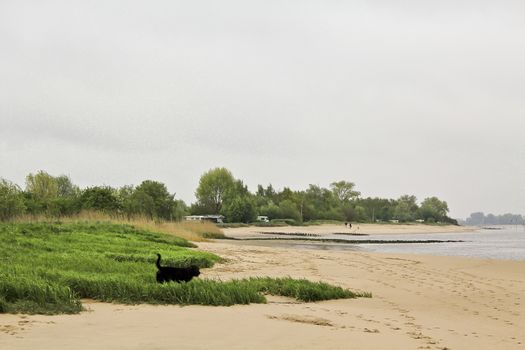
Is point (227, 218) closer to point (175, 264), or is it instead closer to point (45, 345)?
point (175, 264)

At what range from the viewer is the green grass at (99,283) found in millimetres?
10258

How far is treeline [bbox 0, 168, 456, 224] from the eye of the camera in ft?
172

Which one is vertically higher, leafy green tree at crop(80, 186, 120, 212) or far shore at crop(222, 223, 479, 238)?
leafy green tree at crop(80, 186, 120, 212)

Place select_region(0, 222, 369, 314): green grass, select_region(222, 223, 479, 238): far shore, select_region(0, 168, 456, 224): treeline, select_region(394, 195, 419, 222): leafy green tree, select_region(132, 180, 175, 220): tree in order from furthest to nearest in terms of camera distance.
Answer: select_region(394, 195, 419, 222): leafy green tree < select_region(222, 223, 479, 238): far shore < select_region(132, 180, 175, 220): tree < select_region(0, 168, 456, 224): treeline < select_region(0, 222, 369, 314): green grass

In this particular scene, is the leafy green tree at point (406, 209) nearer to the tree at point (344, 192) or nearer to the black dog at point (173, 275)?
the tree at point (344, 192)

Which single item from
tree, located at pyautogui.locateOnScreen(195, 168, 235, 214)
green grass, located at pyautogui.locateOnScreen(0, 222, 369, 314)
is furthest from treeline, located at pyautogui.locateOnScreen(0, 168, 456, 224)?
green grass, located at pyautogui.locateOnScreen(0, 222, 369, 314)

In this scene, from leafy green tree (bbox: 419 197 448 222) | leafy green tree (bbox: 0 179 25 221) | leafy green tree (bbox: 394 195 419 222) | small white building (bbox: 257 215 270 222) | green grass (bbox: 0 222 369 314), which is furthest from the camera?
leafy green tree (bbox: 419 197 448 222)

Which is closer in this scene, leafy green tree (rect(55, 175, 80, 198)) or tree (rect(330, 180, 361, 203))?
leafy green tree (rect(55, 175, 80, 198))

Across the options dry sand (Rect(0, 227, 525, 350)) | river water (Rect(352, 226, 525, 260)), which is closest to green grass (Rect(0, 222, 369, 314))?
dry sand (Rect(0, 227, 525, 350))

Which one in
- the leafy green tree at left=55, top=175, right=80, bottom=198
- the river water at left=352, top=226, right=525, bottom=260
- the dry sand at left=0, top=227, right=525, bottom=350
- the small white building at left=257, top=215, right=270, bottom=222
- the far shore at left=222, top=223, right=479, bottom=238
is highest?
the leafy green tree at left=55, top=175, right=80, bottom=198

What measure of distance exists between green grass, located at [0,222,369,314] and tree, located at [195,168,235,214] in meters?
98.6

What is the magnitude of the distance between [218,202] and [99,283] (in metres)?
109

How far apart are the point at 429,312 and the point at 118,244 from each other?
1396 centimetres

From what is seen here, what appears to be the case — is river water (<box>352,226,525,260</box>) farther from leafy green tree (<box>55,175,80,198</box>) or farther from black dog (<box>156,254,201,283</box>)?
leafy green tree (<box>55,175,80,198</box>)
